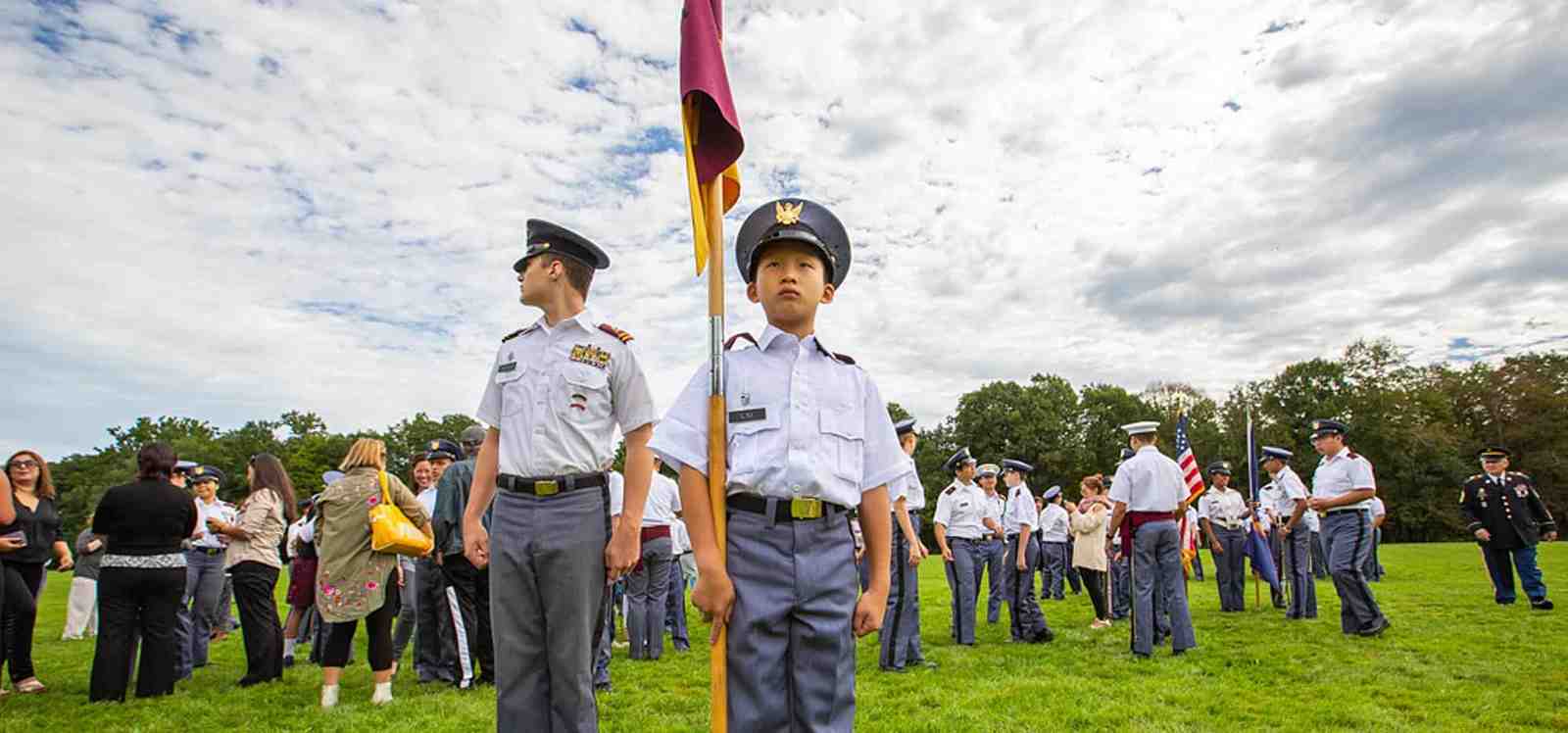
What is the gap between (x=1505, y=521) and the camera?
13117mm

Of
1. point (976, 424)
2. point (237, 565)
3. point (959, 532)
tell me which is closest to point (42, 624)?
point (237, 565)

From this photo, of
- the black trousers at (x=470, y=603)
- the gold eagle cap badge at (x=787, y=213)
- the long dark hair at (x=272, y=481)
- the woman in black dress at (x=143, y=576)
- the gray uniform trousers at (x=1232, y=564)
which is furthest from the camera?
the gray uniform trousers at (x=1232, y=564)

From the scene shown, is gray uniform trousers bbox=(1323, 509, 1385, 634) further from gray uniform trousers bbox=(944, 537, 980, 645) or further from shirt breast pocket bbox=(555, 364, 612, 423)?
shirt breast pocket bbox=(555, 364, 612, 423)

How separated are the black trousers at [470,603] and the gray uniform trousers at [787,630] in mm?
5889

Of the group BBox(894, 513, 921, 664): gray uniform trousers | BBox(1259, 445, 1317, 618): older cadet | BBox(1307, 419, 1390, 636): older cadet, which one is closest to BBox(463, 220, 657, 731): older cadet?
BBox(894, 513, 921, 664): gray uniform trousers

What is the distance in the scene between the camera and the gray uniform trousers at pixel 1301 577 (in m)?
12.2

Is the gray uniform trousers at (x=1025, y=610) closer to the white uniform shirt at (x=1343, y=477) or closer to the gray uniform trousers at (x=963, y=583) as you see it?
the gray uniform trousers at (x=963, y=583)

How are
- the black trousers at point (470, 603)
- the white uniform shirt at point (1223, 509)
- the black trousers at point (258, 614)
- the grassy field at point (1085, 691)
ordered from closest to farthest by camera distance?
the grassy field at point (1085, 691), the black trousers at point (470, 603), the black trousers at point (258, 614), the white uniform shirt at point (1223, 509)

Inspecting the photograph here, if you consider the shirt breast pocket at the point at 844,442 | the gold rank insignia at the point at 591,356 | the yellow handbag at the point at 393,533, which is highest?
the gold rank insignia at the point at 591,356

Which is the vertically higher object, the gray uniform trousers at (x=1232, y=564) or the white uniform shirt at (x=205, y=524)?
the white uniform shirt at (x=205, y=524)

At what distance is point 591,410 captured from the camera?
423 cm

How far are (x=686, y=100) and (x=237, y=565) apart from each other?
25.5ft

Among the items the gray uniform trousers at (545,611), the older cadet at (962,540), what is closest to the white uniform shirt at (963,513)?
the older cadet at (962,540)

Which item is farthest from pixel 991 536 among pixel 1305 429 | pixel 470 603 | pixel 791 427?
pixel 1305 429
